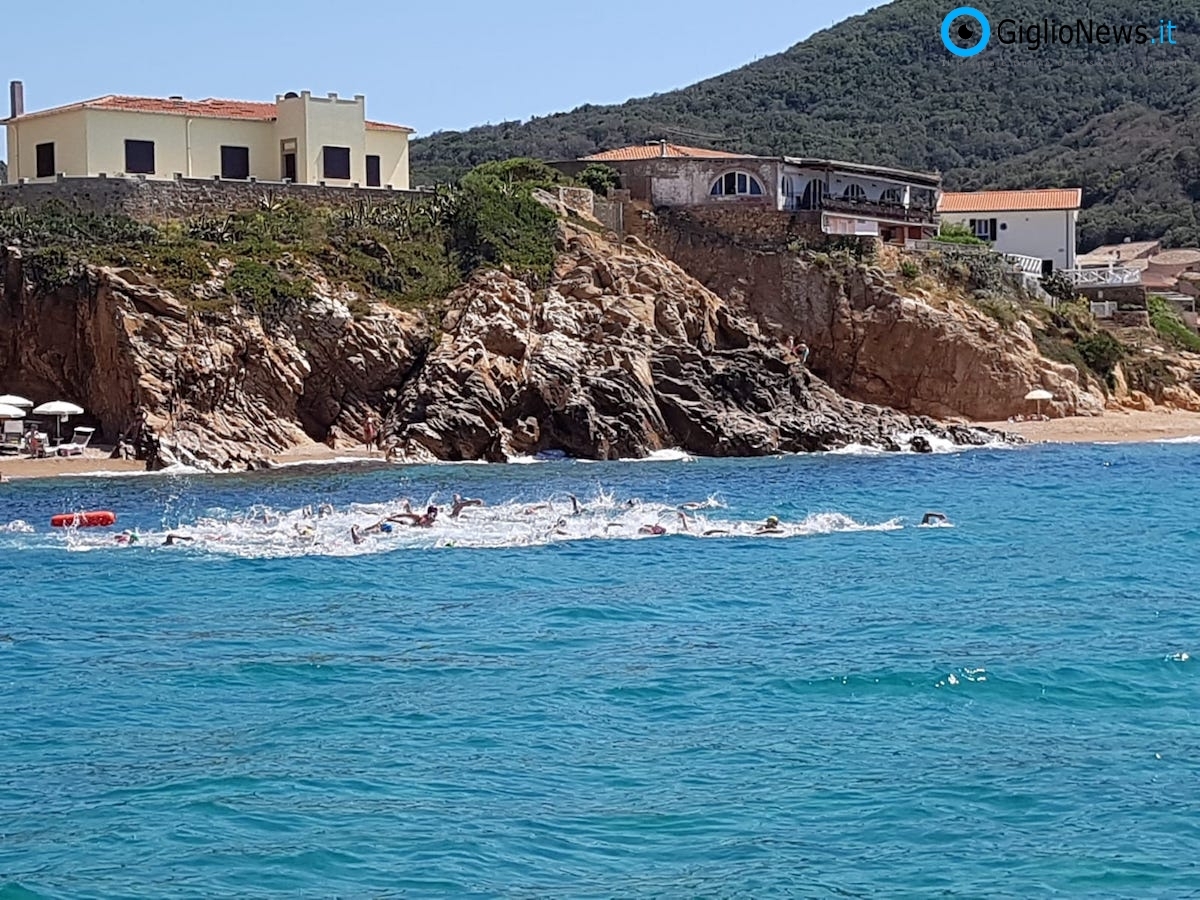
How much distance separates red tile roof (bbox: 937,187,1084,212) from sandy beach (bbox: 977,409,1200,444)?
15.6 m

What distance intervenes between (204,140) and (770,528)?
27.6m

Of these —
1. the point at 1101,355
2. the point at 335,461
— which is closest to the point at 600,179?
the point at 335,461

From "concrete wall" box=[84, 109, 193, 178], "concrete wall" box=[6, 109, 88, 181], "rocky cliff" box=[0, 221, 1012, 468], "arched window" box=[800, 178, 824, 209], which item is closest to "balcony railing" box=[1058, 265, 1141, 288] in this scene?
"arched window" box=[800, 178, 824, 209]

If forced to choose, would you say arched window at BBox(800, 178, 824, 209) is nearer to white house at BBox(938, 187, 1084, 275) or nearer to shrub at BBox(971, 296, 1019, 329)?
shrub at BBox(971, 296, 1019, 329)

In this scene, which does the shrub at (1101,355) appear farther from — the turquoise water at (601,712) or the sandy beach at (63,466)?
the sandy beach at (63,466)

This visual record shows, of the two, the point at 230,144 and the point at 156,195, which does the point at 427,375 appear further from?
the point at 230,144

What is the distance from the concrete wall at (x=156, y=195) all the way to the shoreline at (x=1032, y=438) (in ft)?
29.0

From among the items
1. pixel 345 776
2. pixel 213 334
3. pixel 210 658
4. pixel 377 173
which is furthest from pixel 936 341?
pixel 345 776

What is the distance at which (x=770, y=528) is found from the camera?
29281mm

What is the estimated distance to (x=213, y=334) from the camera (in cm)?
4259

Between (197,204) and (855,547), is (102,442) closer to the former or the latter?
(197,204)

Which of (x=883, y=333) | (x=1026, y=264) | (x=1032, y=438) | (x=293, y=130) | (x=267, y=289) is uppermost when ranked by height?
(x=293, y=130)

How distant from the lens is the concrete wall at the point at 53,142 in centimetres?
4794

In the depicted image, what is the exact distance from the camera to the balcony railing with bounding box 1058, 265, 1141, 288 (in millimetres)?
62094
